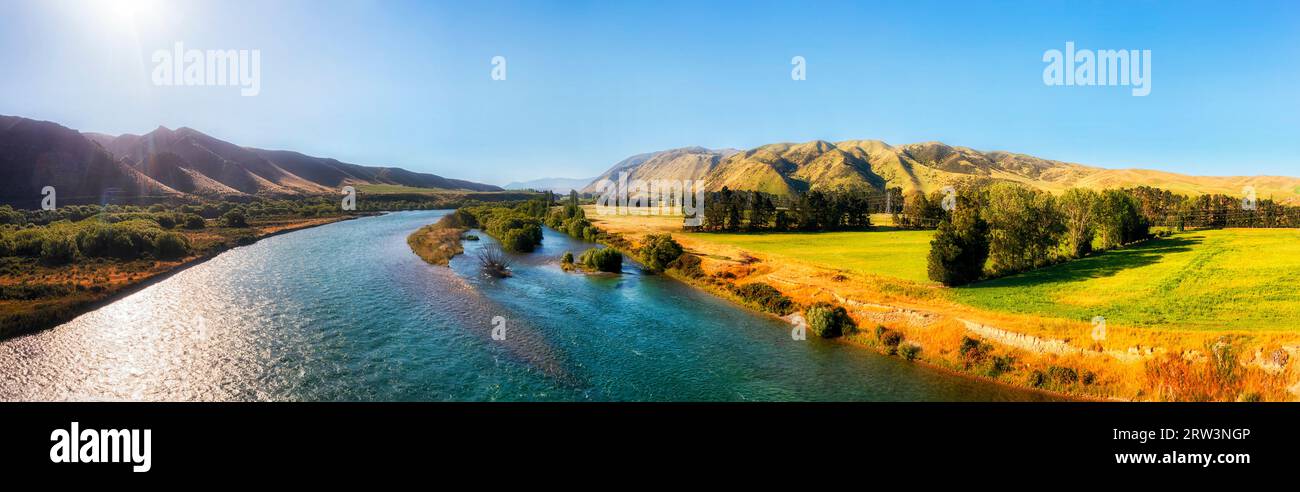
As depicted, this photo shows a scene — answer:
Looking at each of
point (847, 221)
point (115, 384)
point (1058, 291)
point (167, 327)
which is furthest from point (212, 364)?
point (847, 221)

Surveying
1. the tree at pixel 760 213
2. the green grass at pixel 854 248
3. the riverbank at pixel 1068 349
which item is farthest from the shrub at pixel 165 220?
the riverbank at pixel 1068 349

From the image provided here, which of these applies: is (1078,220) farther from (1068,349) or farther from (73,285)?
(73,285)

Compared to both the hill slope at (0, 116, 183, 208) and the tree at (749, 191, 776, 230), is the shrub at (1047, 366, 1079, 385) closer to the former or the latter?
the tree at (749, 191, 776, 230)

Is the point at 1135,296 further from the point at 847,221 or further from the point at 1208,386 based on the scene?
the point at 847,221

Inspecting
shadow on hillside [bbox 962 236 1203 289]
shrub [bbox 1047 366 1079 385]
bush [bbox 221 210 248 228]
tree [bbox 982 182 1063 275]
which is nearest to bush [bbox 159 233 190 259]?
bush [bbox 221 210 248 228]

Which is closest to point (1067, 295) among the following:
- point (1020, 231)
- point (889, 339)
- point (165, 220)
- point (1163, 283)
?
point (1163, 283)
